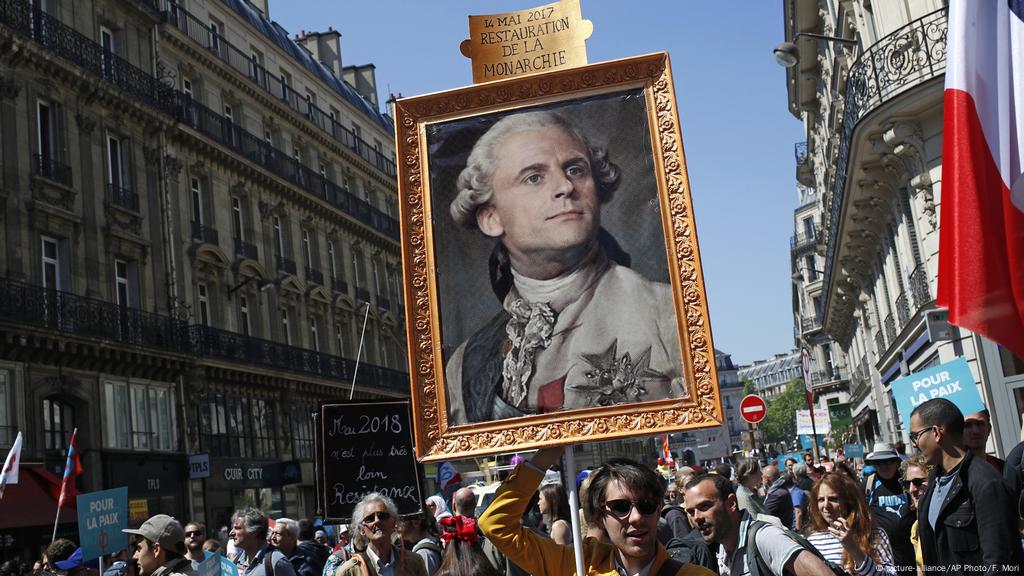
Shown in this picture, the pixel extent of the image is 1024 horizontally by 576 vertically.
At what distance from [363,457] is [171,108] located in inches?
903

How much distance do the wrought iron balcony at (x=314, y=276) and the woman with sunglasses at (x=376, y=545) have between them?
31.7m

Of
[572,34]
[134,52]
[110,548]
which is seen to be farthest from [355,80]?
[572,34]

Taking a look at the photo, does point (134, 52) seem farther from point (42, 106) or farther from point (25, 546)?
point (25, 546)

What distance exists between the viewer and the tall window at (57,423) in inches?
899

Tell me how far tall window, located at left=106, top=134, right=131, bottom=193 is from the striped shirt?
24025 millimetres

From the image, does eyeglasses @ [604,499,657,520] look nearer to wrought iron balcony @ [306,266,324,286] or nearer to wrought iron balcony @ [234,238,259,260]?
wrought iron balcony @ [234,238,259,260]

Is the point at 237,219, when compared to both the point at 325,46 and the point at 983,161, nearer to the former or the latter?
the point at 325,46

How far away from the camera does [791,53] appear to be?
20.5 m

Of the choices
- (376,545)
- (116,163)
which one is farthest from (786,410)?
(376,545)

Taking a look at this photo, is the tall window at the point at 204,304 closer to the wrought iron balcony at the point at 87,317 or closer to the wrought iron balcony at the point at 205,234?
the wrought iron balcony at the point at 205,234

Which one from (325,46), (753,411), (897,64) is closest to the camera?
(897,64)

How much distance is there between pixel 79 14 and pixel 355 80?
25254mm

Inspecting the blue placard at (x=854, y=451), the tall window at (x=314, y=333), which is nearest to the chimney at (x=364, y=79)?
the tall window at (x=314, y=333)

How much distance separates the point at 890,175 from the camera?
19.7 m
